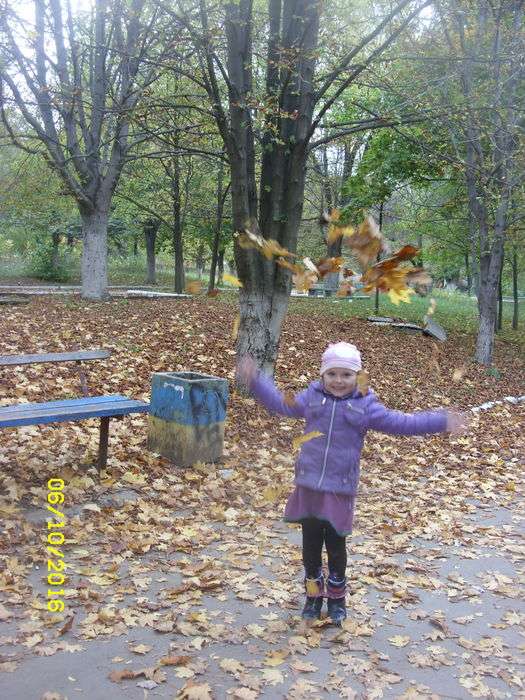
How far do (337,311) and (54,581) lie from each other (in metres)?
17.6

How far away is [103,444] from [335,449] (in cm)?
312

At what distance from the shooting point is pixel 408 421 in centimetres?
385

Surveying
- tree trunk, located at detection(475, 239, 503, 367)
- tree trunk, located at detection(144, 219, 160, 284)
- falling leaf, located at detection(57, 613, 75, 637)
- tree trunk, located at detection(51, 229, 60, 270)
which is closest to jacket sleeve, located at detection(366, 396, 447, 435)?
falling leaf, located at detection(57, 613, 75, 637)

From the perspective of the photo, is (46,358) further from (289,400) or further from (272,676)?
(272,676)

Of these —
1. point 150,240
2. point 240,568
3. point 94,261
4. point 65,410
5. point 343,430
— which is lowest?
Answer: point 240,568

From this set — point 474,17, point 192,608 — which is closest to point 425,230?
point 474,17

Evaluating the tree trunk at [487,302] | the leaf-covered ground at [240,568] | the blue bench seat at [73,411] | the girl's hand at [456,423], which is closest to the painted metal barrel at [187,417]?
the leaf-covered ground at [240,568]

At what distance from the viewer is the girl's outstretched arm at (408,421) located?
12.5ft

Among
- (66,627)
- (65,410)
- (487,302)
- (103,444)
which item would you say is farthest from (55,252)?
(66,627)

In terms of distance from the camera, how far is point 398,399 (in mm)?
11219

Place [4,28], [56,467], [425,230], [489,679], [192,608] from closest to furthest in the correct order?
[489,679] → [192,608] → [56,467] → [4,28] → [425,230]

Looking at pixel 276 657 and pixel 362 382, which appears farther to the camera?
pixel 362 382

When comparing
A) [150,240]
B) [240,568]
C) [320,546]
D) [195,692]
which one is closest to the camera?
[195,692]

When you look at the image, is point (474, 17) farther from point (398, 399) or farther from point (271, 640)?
point (271, 640)
